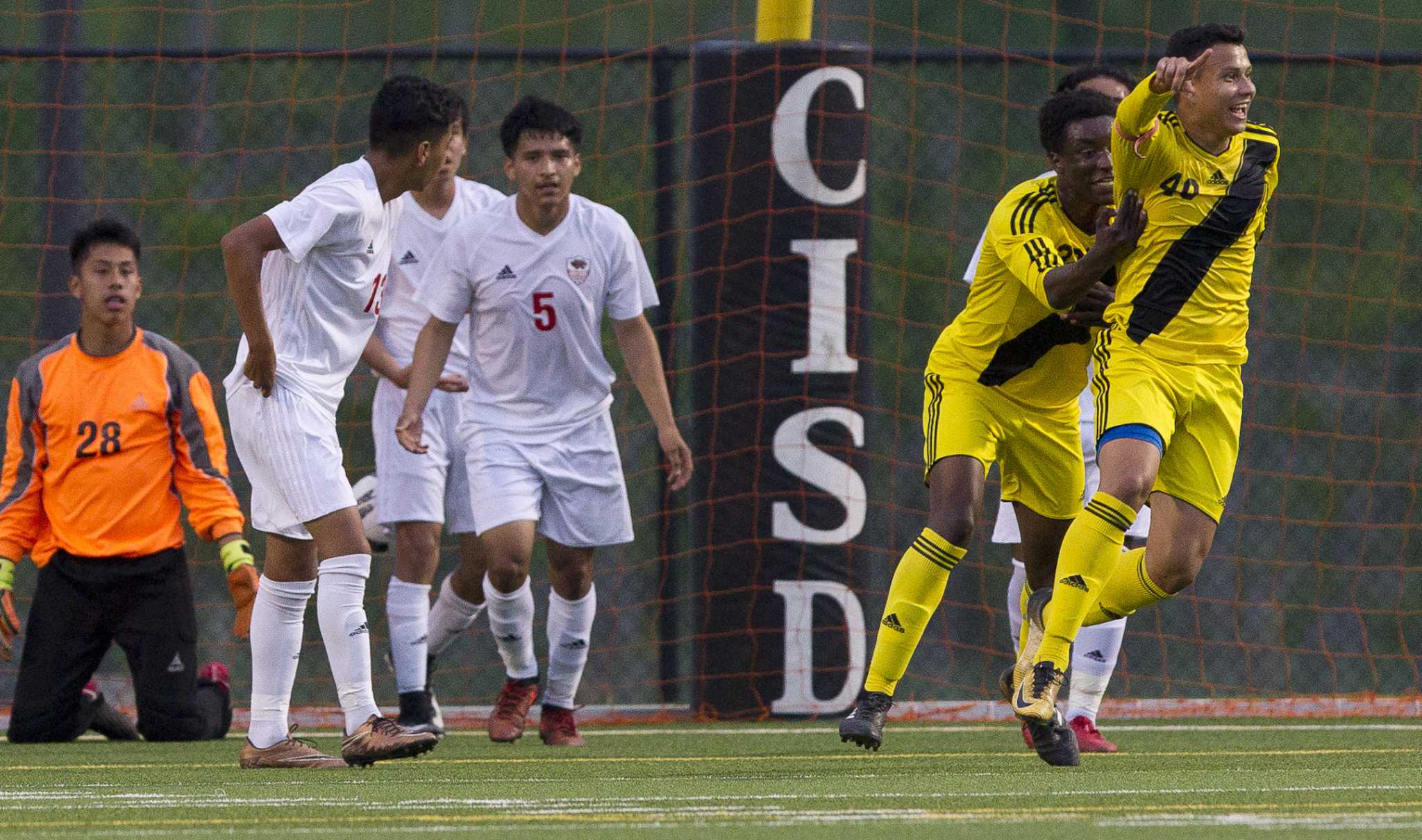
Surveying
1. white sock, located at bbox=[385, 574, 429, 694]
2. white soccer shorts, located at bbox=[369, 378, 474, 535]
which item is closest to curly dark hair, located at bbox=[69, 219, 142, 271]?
white soccer shorts, located at bbox=[369, 378, 474, 535]

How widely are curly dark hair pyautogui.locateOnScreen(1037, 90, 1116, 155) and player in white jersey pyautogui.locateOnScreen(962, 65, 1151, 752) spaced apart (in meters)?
0.15

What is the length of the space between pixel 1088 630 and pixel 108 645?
341cm

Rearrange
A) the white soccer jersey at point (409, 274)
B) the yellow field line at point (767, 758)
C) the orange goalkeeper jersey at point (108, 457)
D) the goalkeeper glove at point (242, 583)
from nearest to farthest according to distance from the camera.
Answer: the yellow field line at point (767, 758)
the goalkeeper glove at point (242, 583)
the orange goalkeeper jersey at point (108, 457)
the white soccer jersey at point (409, 274)

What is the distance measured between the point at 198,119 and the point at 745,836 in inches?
294

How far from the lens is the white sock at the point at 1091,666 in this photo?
699 centimetres

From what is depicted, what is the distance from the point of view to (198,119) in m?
10.9

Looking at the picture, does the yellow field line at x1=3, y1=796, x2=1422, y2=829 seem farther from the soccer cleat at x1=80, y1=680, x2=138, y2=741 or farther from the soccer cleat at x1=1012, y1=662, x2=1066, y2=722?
the soccer cleat at x1=80, y1=680, x2=138, y2=741

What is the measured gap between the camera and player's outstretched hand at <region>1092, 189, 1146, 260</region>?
601cm

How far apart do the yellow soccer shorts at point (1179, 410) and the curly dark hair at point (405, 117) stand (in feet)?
6.46

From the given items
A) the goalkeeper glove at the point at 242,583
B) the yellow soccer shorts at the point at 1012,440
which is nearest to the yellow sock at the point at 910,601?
the yellow soccer shorts at the point at 1012,440

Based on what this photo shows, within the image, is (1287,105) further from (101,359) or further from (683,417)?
(101,359)

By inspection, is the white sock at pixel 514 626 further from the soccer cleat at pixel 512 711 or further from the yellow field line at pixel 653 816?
the yellow field line at pixel 653 816

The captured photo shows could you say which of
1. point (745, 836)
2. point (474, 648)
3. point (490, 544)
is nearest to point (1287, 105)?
point (474, 648)

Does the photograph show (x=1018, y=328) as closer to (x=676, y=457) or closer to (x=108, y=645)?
(x=676, y=457)
